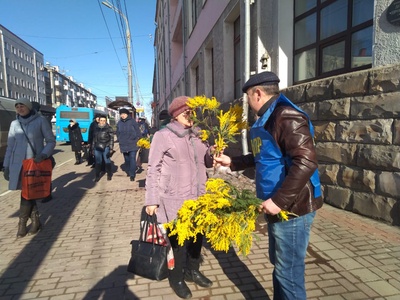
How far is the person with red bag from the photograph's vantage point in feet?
13.4

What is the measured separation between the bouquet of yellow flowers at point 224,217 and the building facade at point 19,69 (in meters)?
52.7

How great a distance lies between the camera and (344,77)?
4.24 meters

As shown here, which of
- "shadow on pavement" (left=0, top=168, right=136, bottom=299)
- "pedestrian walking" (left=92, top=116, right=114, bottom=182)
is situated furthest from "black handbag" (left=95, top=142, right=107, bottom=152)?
"shadow on pavement" (left=0, top=168, right=136, bottom=299)

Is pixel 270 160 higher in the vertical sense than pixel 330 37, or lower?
lower

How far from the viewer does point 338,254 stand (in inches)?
126

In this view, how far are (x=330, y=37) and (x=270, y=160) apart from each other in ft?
14.1

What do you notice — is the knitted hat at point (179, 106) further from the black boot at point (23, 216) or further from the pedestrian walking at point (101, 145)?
the pedestrian walking at point (101, 145)

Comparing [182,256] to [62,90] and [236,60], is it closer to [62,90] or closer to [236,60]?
[236,60]

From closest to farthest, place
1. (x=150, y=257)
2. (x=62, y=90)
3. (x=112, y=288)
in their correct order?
1. (x=150, y=257)
2. (x=112, y=288)
3. (x=62, y=90)

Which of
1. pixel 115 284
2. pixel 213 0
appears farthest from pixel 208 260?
pixel 213 0

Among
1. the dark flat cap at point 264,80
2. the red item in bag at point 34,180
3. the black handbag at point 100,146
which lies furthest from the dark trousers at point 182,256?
the black handbag at point 100,146

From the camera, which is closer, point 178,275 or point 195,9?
point 178,275

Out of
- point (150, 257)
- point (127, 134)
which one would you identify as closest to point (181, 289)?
point (150, 257)

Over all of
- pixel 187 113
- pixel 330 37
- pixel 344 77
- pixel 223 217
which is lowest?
pixel 223 217
